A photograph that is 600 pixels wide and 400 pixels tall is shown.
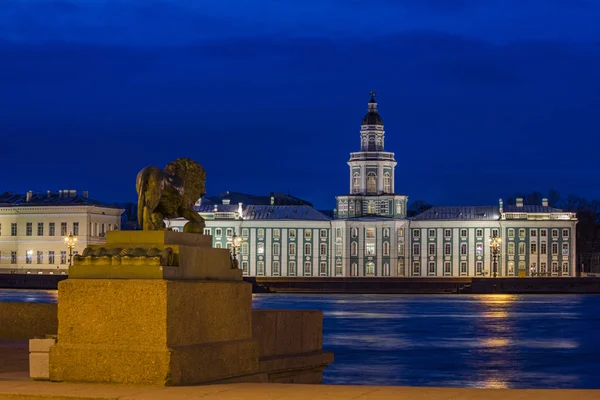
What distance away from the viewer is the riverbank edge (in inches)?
3617

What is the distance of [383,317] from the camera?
47.3 m

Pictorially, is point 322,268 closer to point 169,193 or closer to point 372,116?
point 372,116

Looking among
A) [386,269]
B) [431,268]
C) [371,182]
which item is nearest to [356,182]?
[371,182]

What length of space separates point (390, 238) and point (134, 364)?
10603 centimetres

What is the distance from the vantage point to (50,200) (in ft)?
338

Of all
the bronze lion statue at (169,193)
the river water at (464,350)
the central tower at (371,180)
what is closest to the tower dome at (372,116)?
the central tower at (371,180)

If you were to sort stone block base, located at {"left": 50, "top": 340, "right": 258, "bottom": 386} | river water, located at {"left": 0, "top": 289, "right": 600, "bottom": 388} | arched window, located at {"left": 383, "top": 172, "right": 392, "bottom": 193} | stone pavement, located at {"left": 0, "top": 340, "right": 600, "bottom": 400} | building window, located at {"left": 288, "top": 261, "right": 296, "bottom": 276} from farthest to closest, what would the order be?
arched window, located at {"left": 383, "top": 172, "right": 392, "bottom": 193} < building window, located at {"left": 288, "top": 261, "right": 296, "bottom": 276} < river water, located at {"left": 0, "top": 289, "right": 600, "bottom": 388} < stone block base, located at {"left": 50, "top": 340, "right": 258, "bottom": 386} < stone pavement, located at {"left": 0, "top": 340, "right": 600, "bottom": 400}

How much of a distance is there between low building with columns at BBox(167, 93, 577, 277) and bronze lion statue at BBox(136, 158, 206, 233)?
102 m

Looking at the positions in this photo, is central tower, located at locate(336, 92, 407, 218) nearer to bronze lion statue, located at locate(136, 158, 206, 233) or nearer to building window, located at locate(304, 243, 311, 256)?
building window, located at locate(304, 243, 311, 256)

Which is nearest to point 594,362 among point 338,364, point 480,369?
point 480,369

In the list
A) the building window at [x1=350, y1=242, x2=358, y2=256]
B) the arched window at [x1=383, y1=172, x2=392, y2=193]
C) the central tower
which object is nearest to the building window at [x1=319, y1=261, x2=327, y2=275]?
the building window at [x1=350, y1=242, x2=358, y2=256]

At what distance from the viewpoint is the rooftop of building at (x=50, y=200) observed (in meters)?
102

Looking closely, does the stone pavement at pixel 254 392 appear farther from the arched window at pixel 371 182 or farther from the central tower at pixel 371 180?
the arched window at pixel 371 182

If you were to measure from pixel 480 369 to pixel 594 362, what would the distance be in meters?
3.97
